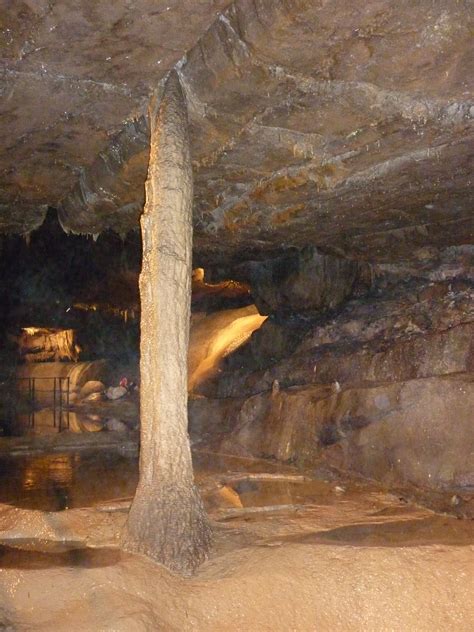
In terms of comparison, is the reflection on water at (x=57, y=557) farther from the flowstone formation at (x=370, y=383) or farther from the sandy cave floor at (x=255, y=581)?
the flowstone formation at (x=370, y=383)

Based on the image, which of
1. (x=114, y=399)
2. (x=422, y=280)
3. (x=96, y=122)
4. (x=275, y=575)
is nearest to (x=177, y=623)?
(x=275, y=575)

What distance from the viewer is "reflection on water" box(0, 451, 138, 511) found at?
695 cm

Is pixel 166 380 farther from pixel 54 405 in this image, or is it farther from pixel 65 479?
pixel 54 405

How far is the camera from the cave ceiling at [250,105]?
4289 mm

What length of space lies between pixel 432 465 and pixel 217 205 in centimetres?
436

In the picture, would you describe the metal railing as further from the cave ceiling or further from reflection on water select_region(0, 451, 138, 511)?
the cave ceiling

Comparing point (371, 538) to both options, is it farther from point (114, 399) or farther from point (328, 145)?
point (114, 399)

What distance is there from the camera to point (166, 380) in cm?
465

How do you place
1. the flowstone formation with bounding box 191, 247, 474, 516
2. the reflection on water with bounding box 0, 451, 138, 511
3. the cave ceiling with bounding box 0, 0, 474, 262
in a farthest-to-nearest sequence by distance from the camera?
the flowstone formation with bounding box 191, 247, 474, 516
the reflection on water with bounding box 0, 451, 138, 511
the cave ceiling with bounding box 0, 0, 474, 262

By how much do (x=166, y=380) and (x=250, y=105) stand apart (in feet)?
8.27

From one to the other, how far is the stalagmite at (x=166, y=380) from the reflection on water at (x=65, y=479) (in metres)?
2.28

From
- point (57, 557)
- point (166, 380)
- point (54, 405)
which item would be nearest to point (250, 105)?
point (166, 380)

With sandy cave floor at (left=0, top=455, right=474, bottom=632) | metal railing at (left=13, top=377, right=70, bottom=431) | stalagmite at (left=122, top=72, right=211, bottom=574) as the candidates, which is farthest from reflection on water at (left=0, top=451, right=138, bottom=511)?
metal railing at (left=13, top=377, right=70, bottom=431)

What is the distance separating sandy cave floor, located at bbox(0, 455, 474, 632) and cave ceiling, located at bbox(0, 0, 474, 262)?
3644 millimetres
